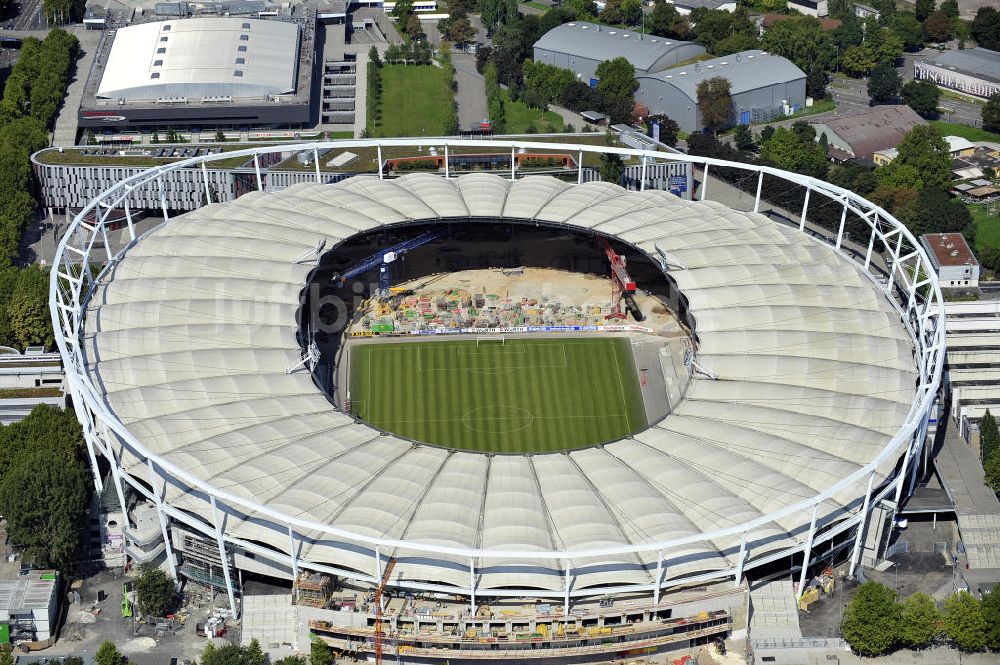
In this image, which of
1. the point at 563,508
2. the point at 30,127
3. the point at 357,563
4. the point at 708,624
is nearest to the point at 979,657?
the point at 708,624

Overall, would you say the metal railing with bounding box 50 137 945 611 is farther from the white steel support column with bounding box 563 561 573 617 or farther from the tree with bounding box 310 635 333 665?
the tree with bounding box 310 635 333 665

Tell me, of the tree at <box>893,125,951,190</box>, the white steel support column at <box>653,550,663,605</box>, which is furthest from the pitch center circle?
the tree at <box>893,125,951,190</box>

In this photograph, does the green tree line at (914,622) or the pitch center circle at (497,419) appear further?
the pitch center circle at (497,419)

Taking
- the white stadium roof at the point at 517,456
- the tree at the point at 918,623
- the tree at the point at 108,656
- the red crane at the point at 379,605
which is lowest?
the tree at the point at 108,656

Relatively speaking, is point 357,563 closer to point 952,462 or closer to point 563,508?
point 563,508

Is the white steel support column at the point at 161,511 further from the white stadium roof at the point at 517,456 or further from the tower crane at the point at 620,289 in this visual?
the tower crane at the point at 620,289

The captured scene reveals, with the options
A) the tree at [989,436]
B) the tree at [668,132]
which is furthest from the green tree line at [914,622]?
the tree at [668,132]
